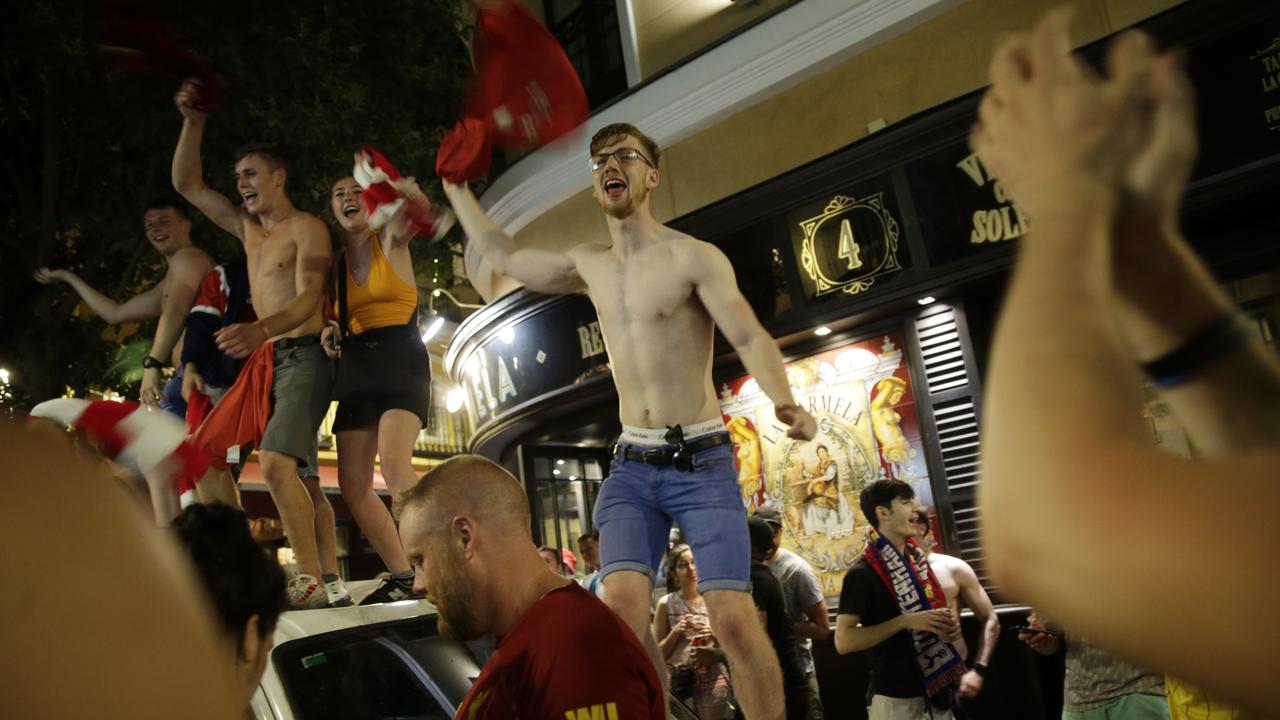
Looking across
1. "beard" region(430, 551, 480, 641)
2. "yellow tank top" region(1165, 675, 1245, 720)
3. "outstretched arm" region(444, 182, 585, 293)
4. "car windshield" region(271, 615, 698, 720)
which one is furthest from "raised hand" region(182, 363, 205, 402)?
"yellow tank top" region(1165, 675, 1245, 720)

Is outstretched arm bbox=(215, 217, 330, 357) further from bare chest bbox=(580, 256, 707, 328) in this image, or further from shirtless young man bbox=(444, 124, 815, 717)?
bare chest bbox=(580, 256, 707, 328)

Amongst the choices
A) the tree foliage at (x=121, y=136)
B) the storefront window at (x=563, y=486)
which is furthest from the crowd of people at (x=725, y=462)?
the storefront window at (x=563, y=486)

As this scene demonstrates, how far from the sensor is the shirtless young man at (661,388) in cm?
326

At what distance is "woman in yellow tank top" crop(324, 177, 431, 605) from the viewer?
440 cm

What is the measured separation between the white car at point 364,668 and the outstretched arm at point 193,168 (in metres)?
2.42

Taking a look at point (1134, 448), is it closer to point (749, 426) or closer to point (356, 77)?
point (749, 426)

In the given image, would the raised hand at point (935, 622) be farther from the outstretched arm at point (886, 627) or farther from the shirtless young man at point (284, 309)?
the shirtless young man at point (284, 309)

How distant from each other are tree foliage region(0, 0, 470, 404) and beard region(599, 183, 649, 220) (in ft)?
18.6

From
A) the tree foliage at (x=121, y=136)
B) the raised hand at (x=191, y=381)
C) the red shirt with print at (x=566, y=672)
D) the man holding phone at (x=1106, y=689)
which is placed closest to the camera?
the red shirt with print at (x=566, y=672)

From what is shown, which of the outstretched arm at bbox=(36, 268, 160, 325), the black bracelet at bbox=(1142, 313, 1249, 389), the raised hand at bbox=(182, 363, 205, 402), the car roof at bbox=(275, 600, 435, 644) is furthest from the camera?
the outstretched arm at bbox=(36, 268, 160, 325)

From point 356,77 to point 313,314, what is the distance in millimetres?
5652

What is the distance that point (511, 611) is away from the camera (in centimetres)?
238

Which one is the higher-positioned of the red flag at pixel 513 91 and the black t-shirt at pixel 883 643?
the red flag at pixel 513 91

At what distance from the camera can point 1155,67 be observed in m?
0.75
